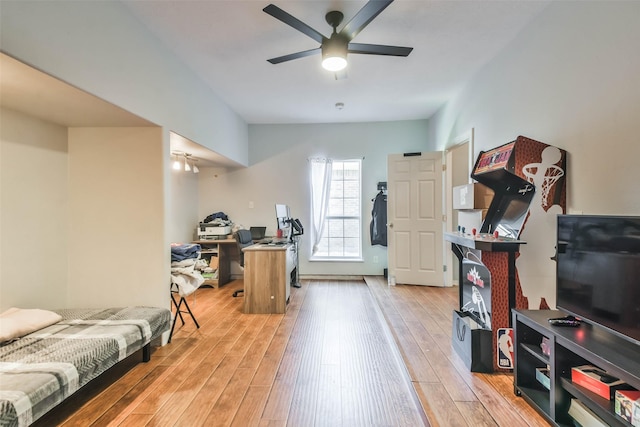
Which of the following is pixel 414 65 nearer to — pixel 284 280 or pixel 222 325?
pixel 284 280

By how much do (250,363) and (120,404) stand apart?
2.86 feet

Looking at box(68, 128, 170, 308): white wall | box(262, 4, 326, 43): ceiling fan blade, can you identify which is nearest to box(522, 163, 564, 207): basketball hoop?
box(262, 4, 326, 43): ceiling fan blade

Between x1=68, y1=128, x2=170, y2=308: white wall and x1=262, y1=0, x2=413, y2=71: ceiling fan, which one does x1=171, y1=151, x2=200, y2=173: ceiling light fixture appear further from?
x1=262, y1=0, x2=413, y2=71: ceiling fan

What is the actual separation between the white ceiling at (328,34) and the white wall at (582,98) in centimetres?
33

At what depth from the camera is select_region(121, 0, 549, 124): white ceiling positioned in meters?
2.20

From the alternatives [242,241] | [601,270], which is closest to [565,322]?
[601,270]

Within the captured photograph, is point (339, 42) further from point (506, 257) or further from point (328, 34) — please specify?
point (506, 257)

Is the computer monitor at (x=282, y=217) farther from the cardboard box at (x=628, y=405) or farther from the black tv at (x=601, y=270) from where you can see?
the cardboard box at (x=628, y=405)

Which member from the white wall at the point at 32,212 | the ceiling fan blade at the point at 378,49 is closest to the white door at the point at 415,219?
the ceiling fan blade at the point at 378,49

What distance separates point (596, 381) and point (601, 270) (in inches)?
20.9

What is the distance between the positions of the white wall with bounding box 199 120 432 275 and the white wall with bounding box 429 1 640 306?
2.47 m

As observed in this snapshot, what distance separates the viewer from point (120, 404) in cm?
187

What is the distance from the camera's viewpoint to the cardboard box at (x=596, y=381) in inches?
53.2

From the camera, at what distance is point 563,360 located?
60.4 inches
